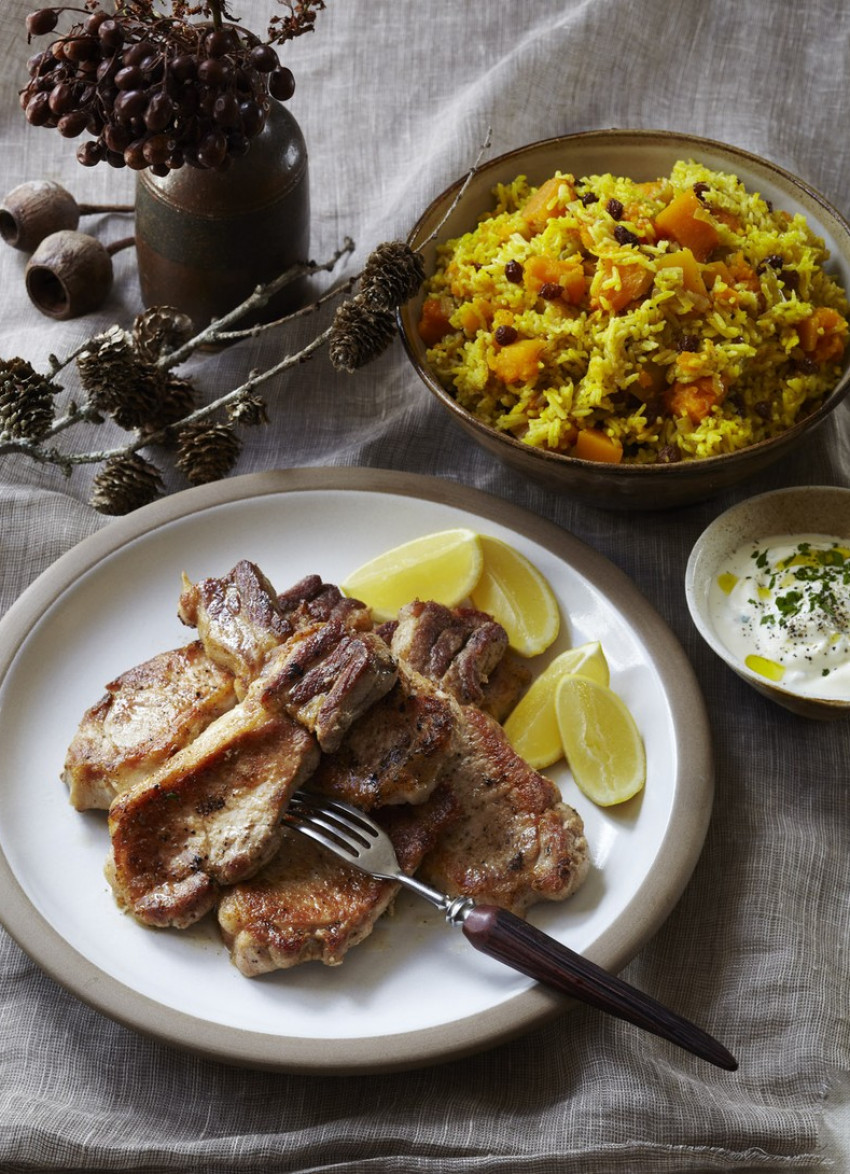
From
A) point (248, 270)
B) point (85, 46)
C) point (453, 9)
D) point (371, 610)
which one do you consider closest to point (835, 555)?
point (371, 610)

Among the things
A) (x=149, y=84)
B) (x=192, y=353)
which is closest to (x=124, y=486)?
(x=192, y=353)

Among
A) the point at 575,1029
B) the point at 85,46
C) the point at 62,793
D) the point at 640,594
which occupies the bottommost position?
the point at 575,1029

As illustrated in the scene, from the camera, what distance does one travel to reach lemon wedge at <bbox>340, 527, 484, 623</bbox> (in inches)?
156

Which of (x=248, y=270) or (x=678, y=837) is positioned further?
(x=248, y=270)

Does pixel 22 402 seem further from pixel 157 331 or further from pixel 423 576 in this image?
pixel 423 576

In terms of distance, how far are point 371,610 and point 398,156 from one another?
2.69m

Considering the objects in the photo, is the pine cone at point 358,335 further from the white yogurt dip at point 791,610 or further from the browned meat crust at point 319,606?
the white yogurt dip at point 791,610

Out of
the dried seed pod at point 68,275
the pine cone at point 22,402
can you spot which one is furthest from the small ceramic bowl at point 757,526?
the dried seed pod at point 68,275

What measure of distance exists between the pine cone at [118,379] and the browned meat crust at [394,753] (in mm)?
1611

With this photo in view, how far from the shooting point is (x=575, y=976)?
9.93 feet

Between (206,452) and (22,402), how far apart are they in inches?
25.1

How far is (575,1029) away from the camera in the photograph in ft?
10.8

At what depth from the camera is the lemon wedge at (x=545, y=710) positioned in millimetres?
3648

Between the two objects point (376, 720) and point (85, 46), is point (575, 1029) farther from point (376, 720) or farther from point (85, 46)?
point (85, 46)
